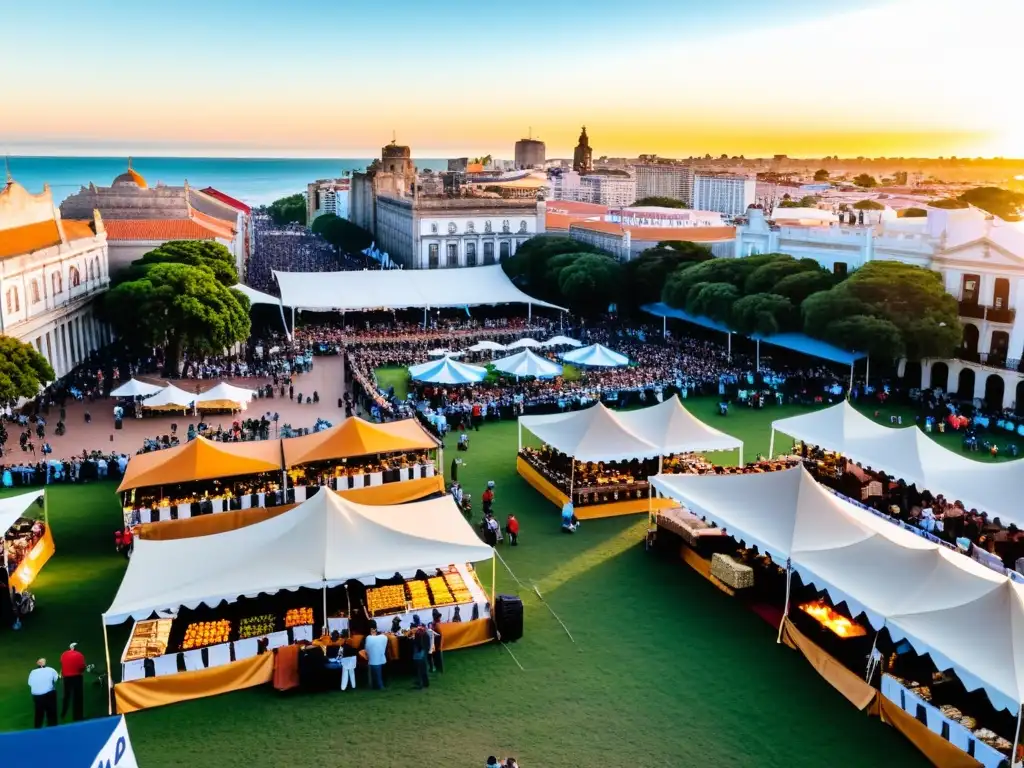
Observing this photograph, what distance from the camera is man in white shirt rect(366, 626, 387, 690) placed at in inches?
503

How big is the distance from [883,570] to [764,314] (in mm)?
24551

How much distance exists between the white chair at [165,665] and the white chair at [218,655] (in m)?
0.45

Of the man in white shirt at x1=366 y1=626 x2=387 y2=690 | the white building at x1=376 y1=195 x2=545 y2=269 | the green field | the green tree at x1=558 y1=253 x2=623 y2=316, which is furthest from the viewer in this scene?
the white building at x1=376 y1=195 x2=545 y2=269

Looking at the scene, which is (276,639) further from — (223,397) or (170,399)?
(170,399)

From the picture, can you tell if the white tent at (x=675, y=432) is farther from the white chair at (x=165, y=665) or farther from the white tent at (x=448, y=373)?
the white chair at (x=165, y=665)

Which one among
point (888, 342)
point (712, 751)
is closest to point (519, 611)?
point (712, 751)

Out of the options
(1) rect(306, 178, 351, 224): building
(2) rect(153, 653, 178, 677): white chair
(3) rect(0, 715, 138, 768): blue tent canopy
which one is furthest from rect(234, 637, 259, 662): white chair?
(1) rect(306, 178, 351, 224): building

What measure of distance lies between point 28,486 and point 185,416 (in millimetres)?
7322

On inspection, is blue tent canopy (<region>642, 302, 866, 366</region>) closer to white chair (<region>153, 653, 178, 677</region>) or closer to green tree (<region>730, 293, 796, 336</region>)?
green tree (<region>730, 293, 796, 336</region>)

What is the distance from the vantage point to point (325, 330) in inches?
1833

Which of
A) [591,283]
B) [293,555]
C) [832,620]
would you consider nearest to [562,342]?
[591,283]

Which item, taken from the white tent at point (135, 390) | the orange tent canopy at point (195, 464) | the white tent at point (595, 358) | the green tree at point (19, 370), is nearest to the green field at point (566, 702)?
the orange tent canopy at point (195, 464)

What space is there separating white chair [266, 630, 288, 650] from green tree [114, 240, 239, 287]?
30005 millimetres

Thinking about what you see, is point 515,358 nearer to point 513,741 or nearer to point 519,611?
point 519,611
